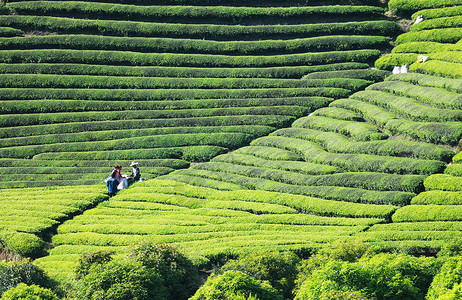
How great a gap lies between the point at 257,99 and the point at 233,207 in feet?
57.5

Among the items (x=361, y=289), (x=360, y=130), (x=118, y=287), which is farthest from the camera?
(x=360, y=130)

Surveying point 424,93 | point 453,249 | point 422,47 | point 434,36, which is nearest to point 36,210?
point 453,249

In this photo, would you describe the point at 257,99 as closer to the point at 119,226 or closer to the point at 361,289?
the point at 119,226

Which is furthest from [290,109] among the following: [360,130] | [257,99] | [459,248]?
[459,248]

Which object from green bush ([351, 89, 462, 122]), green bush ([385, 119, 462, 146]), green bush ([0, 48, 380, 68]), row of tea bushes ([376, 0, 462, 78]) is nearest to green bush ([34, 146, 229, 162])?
green bush ([351, 89, 462, 122])

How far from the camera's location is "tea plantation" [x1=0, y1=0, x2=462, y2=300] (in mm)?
31359

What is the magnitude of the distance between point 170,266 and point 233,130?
75.8 ft

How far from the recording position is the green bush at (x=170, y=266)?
1000 inches

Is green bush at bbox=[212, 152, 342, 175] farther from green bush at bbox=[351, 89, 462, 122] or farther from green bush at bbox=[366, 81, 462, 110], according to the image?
green bush at bbox=[366, 81, 462, 110]

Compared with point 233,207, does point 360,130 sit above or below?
above

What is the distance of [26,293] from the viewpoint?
2338 cm

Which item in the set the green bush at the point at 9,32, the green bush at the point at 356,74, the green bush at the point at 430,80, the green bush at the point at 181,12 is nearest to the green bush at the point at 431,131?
the green bush at the point at 430,80

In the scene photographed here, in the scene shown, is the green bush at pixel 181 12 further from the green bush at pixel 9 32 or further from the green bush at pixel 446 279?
the green bush at pixel 446 279

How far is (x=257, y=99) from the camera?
51.5 metres
